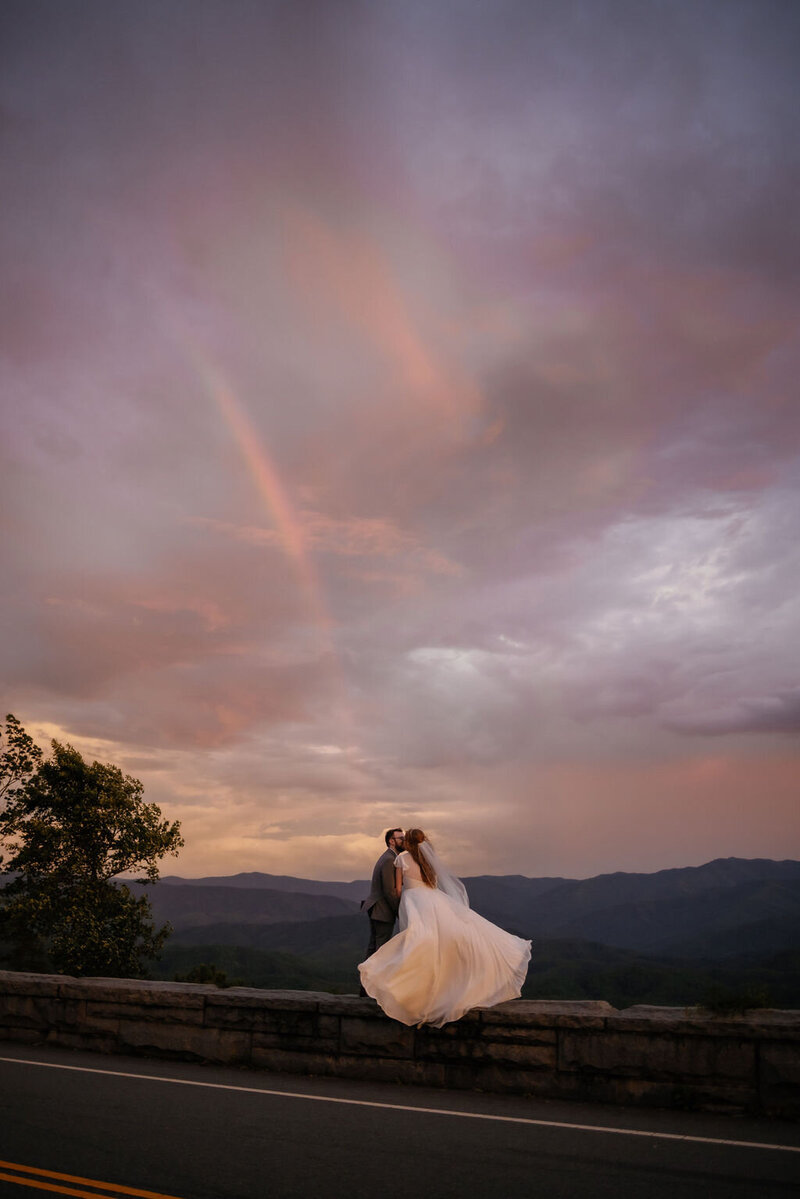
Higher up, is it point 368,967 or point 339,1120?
point 368,967

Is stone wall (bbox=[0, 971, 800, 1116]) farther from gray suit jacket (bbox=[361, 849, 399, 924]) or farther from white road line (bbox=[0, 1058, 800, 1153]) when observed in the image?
gray suit jacket (bbox=[361, 849, 399, 924])

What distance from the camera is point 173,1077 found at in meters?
9.09

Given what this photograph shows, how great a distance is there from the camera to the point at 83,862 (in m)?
25.6

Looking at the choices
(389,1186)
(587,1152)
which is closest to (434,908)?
(587,1152)

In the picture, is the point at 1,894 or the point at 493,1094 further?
the point at 1,894

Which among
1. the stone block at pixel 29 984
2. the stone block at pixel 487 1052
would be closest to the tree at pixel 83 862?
the stone block at pixel 29 984

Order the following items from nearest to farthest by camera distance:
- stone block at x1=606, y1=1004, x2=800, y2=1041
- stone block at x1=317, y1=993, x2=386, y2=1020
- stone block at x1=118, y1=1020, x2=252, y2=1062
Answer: stone block at x1=606, y1=1004, x2=800, y2=1041
stone block at x1=317, y1=993, x2=386, y2=1020
stone block at x1=118, y1=1020, x2=252, y2=1062

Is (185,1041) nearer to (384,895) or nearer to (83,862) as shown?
(384,895)

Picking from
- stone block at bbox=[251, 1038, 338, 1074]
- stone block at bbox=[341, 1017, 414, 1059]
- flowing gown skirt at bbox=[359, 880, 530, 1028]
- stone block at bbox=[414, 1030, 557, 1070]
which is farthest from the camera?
stone block at bbox=[251, 1038, 338, 1074]

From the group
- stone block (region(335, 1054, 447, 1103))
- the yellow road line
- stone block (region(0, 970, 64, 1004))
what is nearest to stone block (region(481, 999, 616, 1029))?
stone block (region(335, 1054, 447, 1103))

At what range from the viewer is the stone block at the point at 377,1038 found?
8.82 meters

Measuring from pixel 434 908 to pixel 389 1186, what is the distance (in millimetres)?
3736

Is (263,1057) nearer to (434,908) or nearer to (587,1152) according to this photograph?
(434,908)

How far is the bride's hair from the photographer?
978 cm
